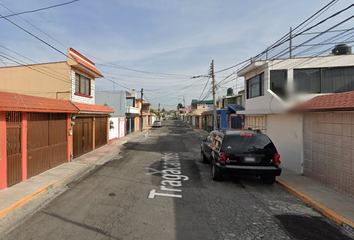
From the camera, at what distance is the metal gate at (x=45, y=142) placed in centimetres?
655

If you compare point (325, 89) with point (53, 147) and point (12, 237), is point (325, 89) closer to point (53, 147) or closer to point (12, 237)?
point (12, 237)

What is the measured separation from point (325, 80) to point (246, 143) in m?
6.81

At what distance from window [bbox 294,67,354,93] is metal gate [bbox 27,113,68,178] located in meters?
11.2

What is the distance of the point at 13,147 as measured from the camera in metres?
5.74

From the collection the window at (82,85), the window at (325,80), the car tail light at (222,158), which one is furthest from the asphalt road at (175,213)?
the window at (82,85)

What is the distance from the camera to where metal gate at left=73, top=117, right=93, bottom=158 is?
9.92 m

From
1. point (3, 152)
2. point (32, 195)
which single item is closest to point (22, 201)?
point (32, 195)

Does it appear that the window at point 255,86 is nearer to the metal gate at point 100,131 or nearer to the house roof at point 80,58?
the house roof at point 80,58

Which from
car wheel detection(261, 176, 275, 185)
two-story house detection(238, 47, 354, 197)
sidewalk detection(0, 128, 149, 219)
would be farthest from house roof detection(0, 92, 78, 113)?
two-story house detection(238, 47, 354, 197)

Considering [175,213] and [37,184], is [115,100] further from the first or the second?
[175,213]

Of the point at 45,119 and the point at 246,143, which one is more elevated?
the point at 45,119

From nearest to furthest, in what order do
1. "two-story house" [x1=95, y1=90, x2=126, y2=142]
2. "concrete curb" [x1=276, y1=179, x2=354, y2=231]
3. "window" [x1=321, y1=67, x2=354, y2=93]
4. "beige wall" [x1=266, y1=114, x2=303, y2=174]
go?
1. "concrete curb" [x1=276, y1=179, x2=354, y2=231]
2. "beige wall" [x1=266, y1=114, x2=303, y2=174]
3. "window" [x1=321, y1=67, x2=354, y2=93]
4. "two-story house" [x1=95, y1=90, x2=126, y2=142]

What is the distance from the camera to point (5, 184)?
5379 millimetres

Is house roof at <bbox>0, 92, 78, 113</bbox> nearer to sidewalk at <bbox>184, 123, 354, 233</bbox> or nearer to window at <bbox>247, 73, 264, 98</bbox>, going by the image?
sidewalk at <bbox>184, 123, 354, 233</bbox>
